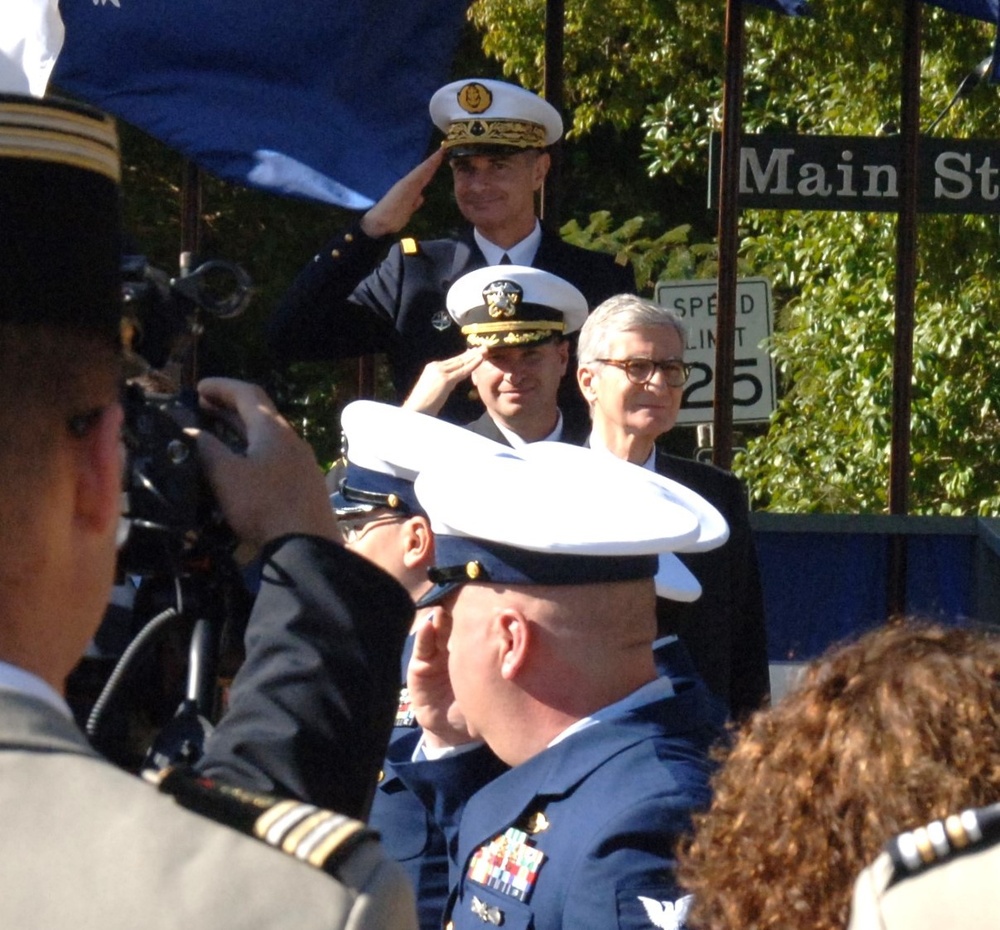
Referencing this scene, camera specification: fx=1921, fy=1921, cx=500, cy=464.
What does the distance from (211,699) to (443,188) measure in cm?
1422

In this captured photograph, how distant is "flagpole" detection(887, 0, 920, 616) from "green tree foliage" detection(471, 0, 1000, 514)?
3410 millimetres

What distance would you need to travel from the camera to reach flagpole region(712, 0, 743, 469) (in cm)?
576

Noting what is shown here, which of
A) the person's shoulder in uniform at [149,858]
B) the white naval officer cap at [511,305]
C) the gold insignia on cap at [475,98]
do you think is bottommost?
the person's shoulder in uniform at [149,858]

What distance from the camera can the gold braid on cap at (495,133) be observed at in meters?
5.03

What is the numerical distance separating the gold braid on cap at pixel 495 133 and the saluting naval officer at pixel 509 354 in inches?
18.0

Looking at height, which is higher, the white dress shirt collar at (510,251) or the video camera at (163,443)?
the white dress shirt collar at (510,251)

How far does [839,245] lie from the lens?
1109 centimetres

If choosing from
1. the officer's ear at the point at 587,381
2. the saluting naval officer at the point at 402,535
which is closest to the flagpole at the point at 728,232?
the officer's ear at the point at 587,381

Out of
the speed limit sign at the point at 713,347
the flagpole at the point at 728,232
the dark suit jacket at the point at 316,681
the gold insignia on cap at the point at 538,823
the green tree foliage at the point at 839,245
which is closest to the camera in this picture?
the dark suit jacket at the point at 316,681

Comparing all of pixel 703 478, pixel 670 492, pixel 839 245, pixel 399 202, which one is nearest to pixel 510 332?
pixel 703 478

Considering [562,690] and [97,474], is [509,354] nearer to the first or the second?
[562,690]

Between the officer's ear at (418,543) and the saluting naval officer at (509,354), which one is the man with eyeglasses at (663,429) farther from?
the officer's ear at (418,543)

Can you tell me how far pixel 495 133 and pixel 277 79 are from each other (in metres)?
0.85

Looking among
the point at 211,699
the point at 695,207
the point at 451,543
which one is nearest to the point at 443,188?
the point at 695,207
